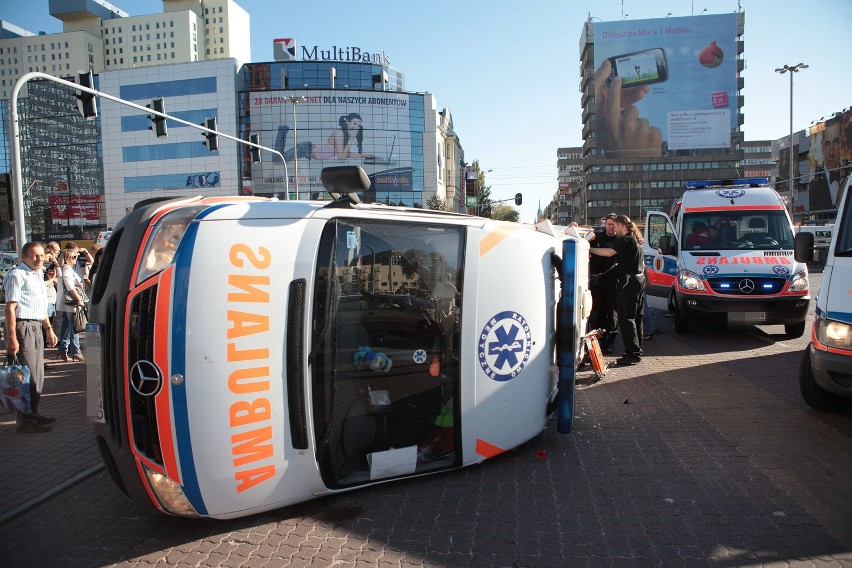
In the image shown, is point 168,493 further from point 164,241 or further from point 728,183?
point 728,183

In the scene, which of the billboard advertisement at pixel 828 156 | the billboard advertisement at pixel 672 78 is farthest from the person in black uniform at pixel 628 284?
the billboard advertisement at pixel 828 156

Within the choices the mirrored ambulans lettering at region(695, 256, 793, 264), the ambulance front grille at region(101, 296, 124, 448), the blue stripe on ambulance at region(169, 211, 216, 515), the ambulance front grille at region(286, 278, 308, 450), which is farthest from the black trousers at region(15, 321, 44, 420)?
the mirrored ambulans lettering at region(695, 256, 793, 264)

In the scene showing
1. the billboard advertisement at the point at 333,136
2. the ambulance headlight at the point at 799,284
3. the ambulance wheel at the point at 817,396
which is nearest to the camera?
the ambulance wheel at the point at 817,396

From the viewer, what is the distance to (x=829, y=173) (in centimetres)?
8050

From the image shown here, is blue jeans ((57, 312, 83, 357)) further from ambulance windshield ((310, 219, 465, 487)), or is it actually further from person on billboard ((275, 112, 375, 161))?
person on billboard ((275, 112, 375, 161))

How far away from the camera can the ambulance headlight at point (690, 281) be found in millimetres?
9719

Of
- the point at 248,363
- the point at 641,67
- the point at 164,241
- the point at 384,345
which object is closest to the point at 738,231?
the point at 384,345

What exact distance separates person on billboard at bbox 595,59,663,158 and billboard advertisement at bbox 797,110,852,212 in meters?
20.7

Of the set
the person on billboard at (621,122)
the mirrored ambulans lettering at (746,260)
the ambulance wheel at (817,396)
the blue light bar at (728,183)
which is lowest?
the ambulance wheel at (817,396)

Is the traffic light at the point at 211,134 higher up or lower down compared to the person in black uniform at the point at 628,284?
higher up

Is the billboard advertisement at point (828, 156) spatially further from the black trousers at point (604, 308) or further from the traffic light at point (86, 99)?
the traffic light at point (86, 99)

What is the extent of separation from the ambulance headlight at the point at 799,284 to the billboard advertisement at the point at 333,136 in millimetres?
60427

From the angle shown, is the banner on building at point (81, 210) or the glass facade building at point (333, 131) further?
the banner on building at point (81, 210)

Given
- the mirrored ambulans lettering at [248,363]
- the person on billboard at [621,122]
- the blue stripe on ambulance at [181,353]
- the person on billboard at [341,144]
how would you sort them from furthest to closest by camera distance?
the person on billboard at [621,122] → the person on billboard at [341,144] → the mirrored ambulans lettering at [248,363] → the blue stripe on ambulance at [181,353]
